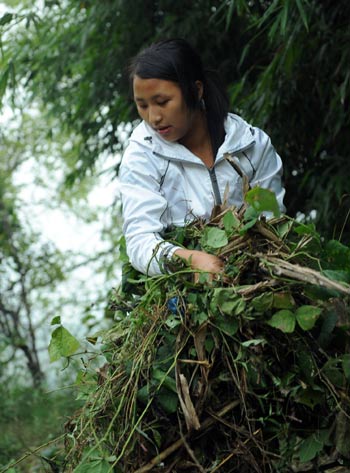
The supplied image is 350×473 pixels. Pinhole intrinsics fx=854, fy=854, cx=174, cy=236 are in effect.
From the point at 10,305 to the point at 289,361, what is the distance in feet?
22.0

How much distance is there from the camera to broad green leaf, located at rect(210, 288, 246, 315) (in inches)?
81.7

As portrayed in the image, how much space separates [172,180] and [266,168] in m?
0.37

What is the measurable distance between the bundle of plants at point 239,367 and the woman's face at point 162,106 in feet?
1.84

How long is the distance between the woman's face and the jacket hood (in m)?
0.03

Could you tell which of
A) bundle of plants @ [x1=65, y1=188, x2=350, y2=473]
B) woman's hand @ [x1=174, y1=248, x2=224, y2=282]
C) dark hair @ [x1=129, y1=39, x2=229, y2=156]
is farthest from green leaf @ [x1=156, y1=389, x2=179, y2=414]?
dark hair @ [x1=129, y1=39, x2=229, y2=156]

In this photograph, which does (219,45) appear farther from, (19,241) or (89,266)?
(89,266)

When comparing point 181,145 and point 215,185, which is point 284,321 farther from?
point 181,145

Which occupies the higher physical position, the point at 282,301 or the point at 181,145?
the point at 181,145

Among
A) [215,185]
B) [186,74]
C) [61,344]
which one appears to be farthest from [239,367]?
[186,74]

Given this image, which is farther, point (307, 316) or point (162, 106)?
point (162, 106)

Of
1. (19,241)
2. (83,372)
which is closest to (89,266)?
(19,241)

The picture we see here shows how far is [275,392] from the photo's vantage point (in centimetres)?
218

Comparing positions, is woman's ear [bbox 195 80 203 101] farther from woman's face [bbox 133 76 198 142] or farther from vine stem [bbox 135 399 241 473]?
vine stem [bbox 135 399 241 473]

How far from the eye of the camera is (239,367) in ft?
7.00
